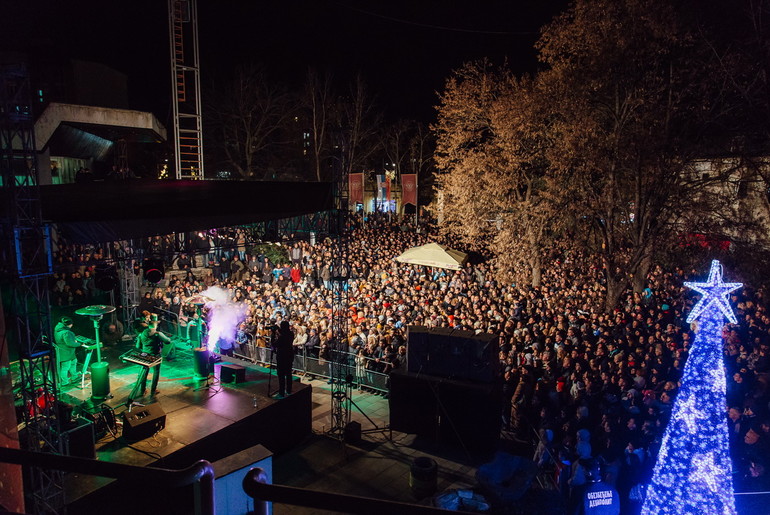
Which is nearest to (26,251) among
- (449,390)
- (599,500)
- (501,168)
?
(449,390)

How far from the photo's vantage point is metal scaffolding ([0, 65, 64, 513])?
5758 millimetres

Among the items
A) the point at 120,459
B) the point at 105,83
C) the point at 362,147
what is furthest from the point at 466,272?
the point at 362,147

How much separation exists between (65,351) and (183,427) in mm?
4031

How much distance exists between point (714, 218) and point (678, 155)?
2.57 metres

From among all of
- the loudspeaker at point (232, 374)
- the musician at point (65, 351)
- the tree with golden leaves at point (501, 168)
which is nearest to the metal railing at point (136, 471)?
the loudspeaker at point (232, 374)

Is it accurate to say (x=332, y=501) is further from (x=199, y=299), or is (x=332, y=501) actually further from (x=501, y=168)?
(x=501, y=168)

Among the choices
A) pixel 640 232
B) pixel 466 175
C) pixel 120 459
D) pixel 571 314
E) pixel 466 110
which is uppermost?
pixel 466 110

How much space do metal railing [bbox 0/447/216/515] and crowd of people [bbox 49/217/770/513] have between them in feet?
24.6

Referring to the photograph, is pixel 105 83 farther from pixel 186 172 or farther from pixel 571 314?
pixel 571 314

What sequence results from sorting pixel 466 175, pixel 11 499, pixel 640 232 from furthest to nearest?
pixel 466 175
pixel 640 232
pixel 11 499

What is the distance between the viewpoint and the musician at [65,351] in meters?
10.5

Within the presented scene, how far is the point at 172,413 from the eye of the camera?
947 cm

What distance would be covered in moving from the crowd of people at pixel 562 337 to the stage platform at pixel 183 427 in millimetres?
2925

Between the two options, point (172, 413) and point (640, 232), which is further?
point (640, 232)
